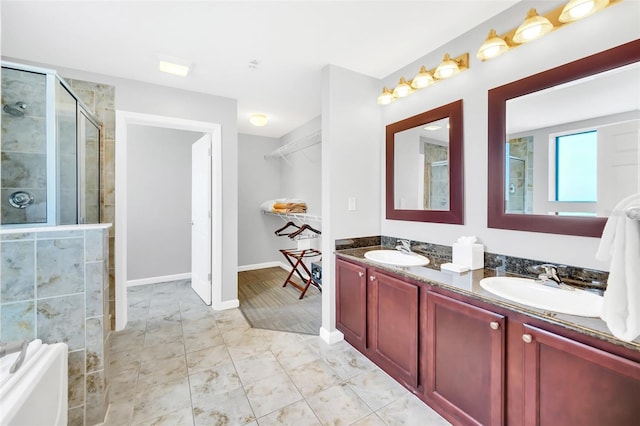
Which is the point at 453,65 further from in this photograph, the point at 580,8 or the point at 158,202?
the point at 158,202

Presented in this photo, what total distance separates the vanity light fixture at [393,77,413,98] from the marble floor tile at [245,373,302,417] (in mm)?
2493

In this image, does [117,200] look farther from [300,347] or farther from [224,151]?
[300,347]

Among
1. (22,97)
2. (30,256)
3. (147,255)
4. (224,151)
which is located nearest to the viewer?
(30,256)

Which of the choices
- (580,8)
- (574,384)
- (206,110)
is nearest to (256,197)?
(206,110)

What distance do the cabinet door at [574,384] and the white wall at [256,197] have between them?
4487 millimetres

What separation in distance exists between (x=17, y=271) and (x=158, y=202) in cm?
307

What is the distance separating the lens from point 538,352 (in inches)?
43.6

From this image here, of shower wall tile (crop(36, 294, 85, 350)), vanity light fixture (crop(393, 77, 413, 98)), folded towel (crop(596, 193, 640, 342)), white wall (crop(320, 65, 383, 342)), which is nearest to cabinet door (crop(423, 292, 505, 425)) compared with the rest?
folded towel (crop(596, 193, 640, 342))

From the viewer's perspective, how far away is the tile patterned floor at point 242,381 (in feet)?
5.30

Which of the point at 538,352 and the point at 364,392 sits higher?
the point at 538,352

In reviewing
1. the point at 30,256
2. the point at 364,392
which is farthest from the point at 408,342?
the point at 30,256

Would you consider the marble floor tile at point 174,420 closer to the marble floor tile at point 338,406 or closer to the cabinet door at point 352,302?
the marble floor tile at point 338,406

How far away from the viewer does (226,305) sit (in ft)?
10.6

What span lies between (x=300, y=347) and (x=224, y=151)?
2.35m
